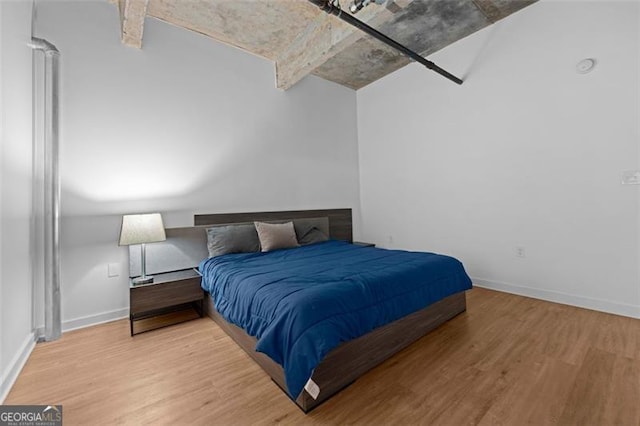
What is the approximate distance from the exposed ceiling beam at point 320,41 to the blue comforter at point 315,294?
87.7 inches

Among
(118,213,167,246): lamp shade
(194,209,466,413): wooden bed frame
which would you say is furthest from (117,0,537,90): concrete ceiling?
(194,209,466,413): wooden bed frame

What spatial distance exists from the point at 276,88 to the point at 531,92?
316 centimetres

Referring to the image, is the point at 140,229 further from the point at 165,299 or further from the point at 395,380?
the point at 395,380

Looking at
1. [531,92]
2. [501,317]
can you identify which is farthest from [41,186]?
[531,92]

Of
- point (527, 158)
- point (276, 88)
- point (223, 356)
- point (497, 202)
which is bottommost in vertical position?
point (223, 356)

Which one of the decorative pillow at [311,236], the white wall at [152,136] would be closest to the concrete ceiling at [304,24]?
the white wall at [152,136]

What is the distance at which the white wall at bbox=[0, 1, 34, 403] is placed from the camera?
5.23 ft

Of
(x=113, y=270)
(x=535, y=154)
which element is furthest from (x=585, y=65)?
(x=113, y=270)

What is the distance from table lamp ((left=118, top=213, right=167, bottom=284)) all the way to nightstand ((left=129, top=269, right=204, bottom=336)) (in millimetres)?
174

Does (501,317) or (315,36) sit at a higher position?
(315,36)

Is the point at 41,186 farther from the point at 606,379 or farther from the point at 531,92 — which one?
the point at 531,92

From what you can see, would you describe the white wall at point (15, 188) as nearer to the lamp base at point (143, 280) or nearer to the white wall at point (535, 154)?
the lamp base at point (143, 280)

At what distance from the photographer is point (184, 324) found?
8.23 feet

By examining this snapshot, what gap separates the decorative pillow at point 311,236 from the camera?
356cm
